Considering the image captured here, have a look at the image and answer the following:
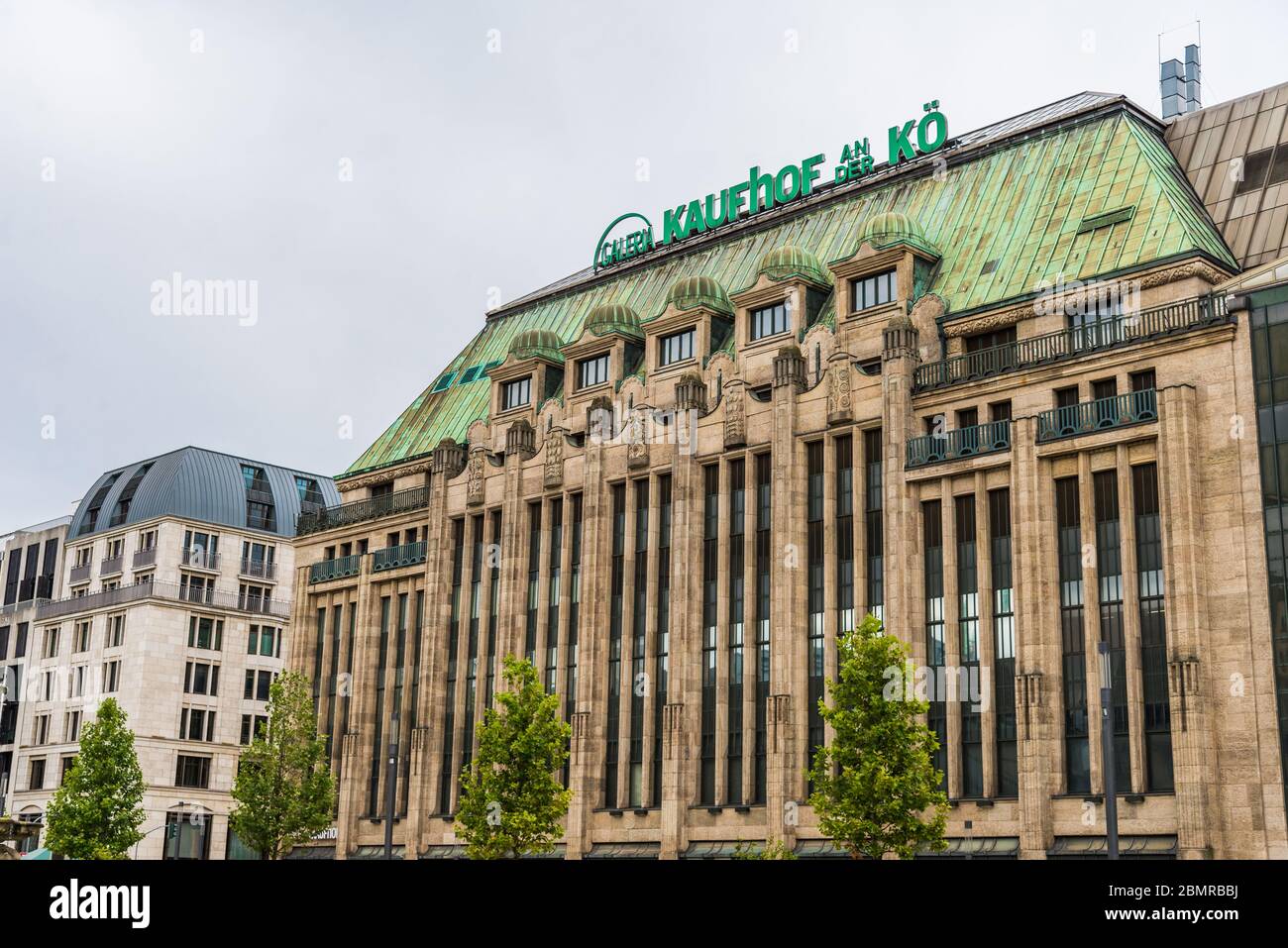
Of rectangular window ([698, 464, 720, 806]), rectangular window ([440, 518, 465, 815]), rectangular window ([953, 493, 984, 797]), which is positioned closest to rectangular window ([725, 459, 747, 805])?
rectangular window ([698, 464, 720, 806])

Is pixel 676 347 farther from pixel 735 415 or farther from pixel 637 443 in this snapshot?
pixel 735 415

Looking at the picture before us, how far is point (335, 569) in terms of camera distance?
278 ft

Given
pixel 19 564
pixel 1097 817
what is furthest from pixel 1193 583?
pixel 19 564

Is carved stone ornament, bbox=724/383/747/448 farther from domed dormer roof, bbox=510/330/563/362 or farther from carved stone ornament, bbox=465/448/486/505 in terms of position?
carved stone ornament, bbox=465/448/486/505

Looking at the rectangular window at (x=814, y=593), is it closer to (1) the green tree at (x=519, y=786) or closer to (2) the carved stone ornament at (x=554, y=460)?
(1) the green tree at (x=519, y=786)

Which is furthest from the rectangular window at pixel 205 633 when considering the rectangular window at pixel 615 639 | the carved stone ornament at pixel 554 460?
the rectangular window at pixel 615 639

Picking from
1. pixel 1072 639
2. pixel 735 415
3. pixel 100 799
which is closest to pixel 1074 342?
pixel 1072 639

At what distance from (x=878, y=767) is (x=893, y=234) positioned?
2650 cm

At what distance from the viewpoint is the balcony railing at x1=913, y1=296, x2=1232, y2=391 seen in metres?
51.3

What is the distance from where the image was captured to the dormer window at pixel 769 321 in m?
67.1

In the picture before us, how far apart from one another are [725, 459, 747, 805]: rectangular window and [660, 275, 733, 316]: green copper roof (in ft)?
31.2

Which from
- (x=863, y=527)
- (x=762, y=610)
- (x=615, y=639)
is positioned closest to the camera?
(x=863, y=527)

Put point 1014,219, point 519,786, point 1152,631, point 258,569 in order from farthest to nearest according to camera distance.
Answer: point 258,569 → point 1014,219 → point 519,786 → point 1152,631

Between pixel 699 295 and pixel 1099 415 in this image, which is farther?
pixel 699 295
